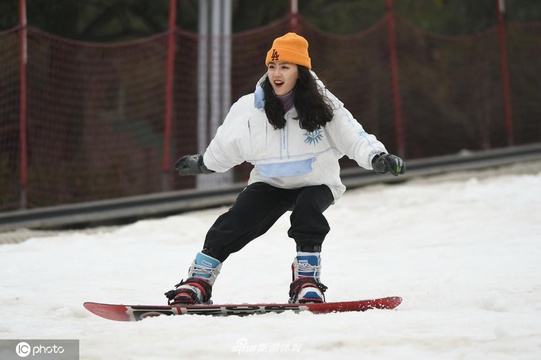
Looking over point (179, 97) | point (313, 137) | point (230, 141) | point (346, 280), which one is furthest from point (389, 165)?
point (179, 97)

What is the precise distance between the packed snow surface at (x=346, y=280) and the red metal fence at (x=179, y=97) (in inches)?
58.8

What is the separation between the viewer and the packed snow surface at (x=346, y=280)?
4844 millimetres

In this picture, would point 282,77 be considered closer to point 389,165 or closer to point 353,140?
point 353,140

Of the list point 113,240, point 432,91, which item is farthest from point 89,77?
point 432,91

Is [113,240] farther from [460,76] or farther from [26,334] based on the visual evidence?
[460,76]

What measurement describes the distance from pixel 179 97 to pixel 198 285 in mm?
6673

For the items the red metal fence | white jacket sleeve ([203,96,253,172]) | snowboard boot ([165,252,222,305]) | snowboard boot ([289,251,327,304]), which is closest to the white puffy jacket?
white jacket sleeve ([203,96,253,172])

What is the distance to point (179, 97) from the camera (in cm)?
1231

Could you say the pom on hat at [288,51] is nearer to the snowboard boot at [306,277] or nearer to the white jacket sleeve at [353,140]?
the white jacket sleeve at [353,140]

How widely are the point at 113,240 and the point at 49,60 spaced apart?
2839 mm

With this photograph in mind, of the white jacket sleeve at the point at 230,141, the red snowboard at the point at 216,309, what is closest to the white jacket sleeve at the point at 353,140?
the white jacket sleeve at the point at 230,141

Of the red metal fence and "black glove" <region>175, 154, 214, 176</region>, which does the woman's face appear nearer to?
"black glove" <region>175, 154, 214, 176</region>

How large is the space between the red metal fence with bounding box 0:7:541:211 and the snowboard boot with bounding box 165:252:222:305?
4830mm

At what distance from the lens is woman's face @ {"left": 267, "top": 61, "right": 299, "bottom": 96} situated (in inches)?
232
